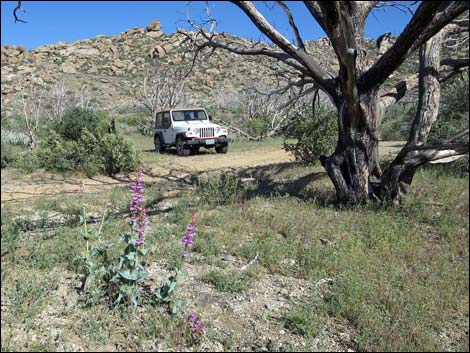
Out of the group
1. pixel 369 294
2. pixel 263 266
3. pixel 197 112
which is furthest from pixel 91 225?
pixel 197 112

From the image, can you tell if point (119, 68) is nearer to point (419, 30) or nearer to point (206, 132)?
point (206, 132)

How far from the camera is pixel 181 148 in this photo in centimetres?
1475

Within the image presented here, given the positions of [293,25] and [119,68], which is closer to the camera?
[293,25]

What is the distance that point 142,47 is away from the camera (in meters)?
51.9

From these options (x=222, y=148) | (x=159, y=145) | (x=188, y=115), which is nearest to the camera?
(x=222, y=148)

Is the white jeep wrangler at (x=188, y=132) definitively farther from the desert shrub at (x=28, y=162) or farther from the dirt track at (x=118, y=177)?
the desert shrub at (x=28, y=162)

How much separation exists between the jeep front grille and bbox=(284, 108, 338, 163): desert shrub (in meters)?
4.56

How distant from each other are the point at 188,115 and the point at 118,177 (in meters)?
5.73

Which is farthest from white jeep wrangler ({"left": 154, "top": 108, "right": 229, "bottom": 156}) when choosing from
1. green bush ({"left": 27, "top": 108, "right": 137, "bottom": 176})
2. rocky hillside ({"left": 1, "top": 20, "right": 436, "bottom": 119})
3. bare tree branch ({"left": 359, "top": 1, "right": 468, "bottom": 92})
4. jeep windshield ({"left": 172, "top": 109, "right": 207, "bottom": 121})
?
rocky hillside ({"left": 1, "top": 20, "right": 436, "bottom": 119})

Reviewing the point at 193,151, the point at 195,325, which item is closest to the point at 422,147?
the point at 195,325

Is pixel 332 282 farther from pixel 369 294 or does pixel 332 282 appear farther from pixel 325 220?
pixel 325 220

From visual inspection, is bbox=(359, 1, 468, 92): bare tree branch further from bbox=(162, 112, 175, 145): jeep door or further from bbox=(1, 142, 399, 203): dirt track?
bbox=(162, 112, 175, 145): jeep door

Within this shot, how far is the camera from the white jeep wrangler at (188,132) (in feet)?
48.1

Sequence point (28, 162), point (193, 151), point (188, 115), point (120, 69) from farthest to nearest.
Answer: point (120, 69) → point (193, 151) → point (188, 115) → point (28, 162)
